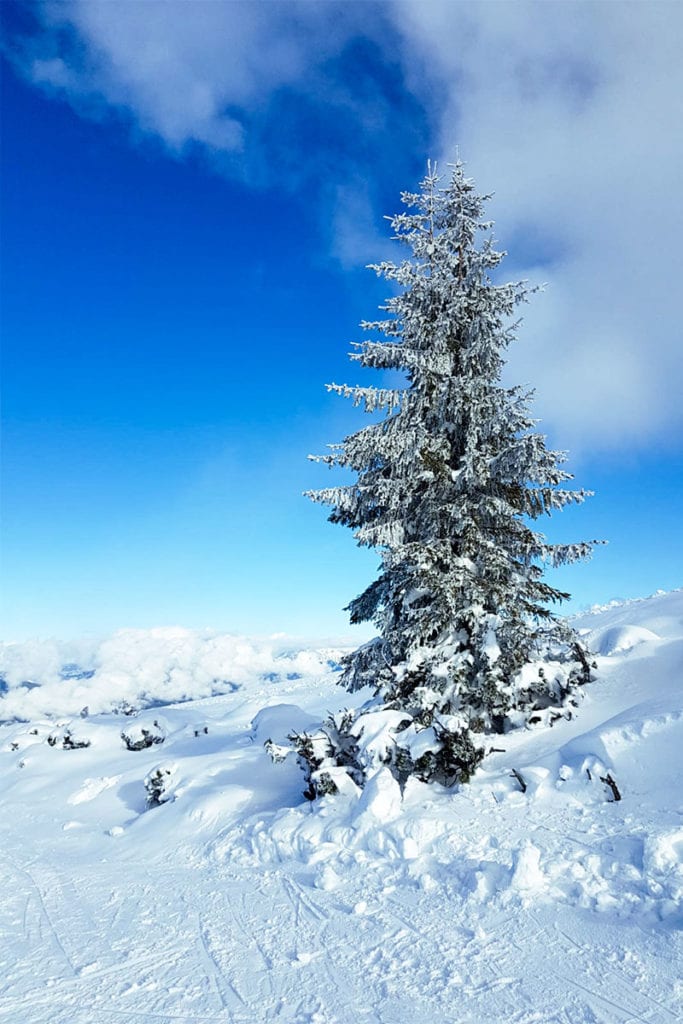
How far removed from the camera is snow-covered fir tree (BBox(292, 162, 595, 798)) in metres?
10.3

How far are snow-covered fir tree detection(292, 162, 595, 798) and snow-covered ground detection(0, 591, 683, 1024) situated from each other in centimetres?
81

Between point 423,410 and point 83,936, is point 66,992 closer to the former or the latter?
point 83,936

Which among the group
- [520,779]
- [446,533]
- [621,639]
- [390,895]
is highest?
[446,533]

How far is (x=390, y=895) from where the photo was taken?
256 inches

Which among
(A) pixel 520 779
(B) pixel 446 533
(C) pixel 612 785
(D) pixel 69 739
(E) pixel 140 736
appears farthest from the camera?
(D) pixel 69 739

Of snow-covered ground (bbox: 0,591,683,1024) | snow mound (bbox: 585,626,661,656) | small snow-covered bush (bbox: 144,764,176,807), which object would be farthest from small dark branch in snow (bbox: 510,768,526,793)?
small snow-covered bush (bbox: 144,764,176,807)

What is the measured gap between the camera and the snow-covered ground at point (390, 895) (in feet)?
14.9

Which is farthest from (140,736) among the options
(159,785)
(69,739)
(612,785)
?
(612,785)

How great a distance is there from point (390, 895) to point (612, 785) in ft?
11.3

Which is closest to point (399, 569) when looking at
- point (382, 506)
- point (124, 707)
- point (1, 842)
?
point (382, 506)

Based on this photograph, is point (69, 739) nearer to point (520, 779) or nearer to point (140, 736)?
point (140, 736)

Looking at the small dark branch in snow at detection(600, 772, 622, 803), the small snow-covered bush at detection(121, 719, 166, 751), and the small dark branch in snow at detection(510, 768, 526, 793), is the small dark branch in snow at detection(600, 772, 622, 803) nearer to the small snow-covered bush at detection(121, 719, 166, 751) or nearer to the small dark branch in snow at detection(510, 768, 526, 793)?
the small dark branch in snow at detection(510, 768, 526, 793)

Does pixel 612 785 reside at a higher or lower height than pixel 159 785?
higher

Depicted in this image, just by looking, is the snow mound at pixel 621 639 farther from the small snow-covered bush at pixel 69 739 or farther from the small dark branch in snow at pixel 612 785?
the small snow-covered bush at pixel 69 739
